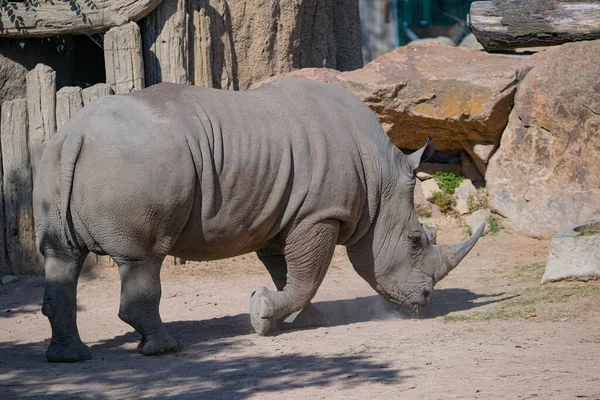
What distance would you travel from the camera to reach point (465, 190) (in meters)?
10.5

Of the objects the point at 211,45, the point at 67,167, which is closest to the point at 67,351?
the point at 67,167

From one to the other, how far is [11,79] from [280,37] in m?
2.92

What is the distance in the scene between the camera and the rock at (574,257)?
775 cm

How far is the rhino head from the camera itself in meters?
7.45

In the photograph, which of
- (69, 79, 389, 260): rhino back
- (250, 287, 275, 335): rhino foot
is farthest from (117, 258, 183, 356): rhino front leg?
(250, 287, 275, 335): rhino foot

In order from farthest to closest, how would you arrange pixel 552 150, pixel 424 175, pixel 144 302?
pixel 424 175
pixel 552 150
pixel 144 302

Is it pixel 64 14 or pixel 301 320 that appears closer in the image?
pixel 301 320

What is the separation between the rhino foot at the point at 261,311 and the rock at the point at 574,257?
255 cm

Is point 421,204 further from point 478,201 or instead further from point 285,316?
point 285,316

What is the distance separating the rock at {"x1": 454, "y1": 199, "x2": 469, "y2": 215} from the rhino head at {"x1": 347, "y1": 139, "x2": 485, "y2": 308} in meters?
2.70

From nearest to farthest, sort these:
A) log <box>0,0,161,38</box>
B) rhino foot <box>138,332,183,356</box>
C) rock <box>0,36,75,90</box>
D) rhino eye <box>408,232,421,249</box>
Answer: rhino foot <box>138,332,183,356</box> → rhino eye <box>408,232,421,249</box> → log <box>0,0,161,38</box> → rock <box>0,36,75,90</box>

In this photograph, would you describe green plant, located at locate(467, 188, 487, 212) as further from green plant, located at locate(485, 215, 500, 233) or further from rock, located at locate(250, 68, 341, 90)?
rock, located at locate(250, 68, 341, 90)

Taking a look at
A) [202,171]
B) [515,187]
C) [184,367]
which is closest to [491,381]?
[184,367]

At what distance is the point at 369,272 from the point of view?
24.8ft
